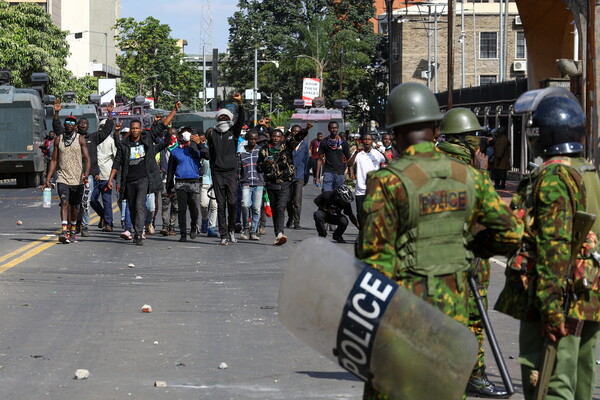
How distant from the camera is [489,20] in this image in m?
79.7

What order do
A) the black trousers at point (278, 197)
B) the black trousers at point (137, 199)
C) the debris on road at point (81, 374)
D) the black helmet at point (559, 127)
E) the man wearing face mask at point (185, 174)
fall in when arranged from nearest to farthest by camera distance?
the black helmet at point (559, 127) → the debris on road at point (81, 374) → the black trousers at point (137, 199) → the black trousers at point (278, 197) → the man wearing face mask at point (185, 174)

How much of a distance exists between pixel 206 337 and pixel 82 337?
0.99 meters

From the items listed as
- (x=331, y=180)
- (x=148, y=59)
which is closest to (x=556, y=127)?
(x=331, y=180)

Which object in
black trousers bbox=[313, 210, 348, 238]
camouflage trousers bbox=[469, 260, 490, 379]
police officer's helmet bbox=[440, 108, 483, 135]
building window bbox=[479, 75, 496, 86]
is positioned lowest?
camouflage trousers bbox=[469, 260, 490, 379]

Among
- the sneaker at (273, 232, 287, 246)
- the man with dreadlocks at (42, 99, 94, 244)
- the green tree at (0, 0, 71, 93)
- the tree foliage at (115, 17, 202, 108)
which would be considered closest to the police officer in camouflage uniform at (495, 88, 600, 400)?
the sneaker at (273, 232, 287, 246)

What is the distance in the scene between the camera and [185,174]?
18047mm

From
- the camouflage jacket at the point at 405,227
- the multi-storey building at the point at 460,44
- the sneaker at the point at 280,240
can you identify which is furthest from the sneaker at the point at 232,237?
the multi-storey building at the point at 460,44

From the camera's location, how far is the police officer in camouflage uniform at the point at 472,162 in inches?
279

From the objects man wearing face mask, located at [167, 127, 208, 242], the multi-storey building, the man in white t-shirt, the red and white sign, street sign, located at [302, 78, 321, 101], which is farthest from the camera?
the multi-storey building

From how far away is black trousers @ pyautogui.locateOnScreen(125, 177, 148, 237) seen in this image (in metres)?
17.2

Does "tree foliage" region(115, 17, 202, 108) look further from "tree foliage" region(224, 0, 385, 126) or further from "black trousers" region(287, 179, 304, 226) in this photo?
"black trousers" region(287, 179, 304, 226)

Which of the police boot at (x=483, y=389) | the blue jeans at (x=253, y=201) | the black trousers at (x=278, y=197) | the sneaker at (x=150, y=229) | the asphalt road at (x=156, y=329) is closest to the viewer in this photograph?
the police boot at (x=483, y=389)

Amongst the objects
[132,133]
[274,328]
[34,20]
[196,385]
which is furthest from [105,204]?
[34,20]

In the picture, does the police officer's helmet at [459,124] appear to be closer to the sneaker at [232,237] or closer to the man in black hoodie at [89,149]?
the sneaker at [232,237]
